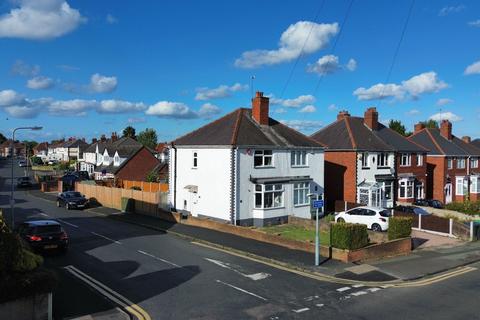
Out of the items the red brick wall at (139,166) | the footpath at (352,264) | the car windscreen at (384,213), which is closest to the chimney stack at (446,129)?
the footpath at (352,264)

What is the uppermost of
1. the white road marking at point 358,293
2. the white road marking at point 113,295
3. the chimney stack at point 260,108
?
the chimney stack at point 260,108

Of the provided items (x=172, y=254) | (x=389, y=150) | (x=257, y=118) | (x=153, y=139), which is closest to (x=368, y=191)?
(x=389, y=150)

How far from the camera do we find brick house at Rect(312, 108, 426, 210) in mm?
38719

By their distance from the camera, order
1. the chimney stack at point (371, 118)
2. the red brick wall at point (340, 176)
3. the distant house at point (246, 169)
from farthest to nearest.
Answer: the chimney stack at point (371, 118) < the red brick wall at point (340, 176) < the distant house at point (246, 169)

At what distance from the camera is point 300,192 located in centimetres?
3269

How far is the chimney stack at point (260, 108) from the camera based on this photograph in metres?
32.8

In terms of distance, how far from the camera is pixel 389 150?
40781 mm

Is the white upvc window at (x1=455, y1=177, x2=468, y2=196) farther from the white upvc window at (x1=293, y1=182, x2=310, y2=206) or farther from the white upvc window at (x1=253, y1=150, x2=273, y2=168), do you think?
the white upvc window at (x1=253, y1=150, x2=273, y2=168)

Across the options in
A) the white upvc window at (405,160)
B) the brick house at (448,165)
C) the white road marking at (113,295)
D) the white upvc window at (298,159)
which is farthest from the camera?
the brick house at (448,165)

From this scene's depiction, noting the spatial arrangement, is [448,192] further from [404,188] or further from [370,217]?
[370,217]

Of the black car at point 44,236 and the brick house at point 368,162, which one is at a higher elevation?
the brick house at point 368,162

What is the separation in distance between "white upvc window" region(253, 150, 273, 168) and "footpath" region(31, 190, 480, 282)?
6068 mm

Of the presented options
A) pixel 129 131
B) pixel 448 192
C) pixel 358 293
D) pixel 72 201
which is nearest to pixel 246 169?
pixel 358 293

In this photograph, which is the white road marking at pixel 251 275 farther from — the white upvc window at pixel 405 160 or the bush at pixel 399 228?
the white upvc window at pixel 405 160
